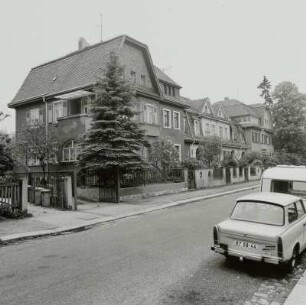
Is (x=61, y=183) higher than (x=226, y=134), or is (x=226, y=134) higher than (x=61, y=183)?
(x=226, y=134)

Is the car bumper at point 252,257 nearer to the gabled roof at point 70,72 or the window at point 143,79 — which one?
the gabled roof at point 70,72

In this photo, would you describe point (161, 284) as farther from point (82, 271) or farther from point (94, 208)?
point (94, 208)

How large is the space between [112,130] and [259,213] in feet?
41.2

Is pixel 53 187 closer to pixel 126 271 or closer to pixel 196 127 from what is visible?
pixel 126 271

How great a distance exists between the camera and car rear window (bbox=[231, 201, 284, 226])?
7793mm

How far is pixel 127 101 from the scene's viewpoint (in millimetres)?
20578

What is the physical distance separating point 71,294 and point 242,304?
286cm

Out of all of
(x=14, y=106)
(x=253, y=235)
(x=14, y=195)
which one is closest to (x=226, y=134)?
(x=14, y=106)

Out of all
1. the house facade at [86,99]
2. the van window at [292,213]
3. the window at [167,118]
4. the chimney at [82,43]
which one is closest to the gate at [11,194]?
the house facade at [86,99]

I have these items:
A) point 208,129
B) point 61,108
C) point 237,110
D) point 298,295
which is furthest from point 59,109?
point 237,110

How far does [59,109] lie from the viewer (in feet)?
90.2

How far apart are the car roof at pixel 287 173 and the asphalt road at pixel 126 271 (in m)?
3.26

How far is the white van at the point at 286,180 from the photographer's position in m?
11.9

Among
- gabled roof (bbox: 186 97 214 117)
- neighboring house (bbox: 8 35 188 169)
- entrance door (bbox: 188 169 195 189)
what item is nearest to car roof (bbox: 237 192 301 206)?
neighboring house (bbox: 8 35 188 169)
